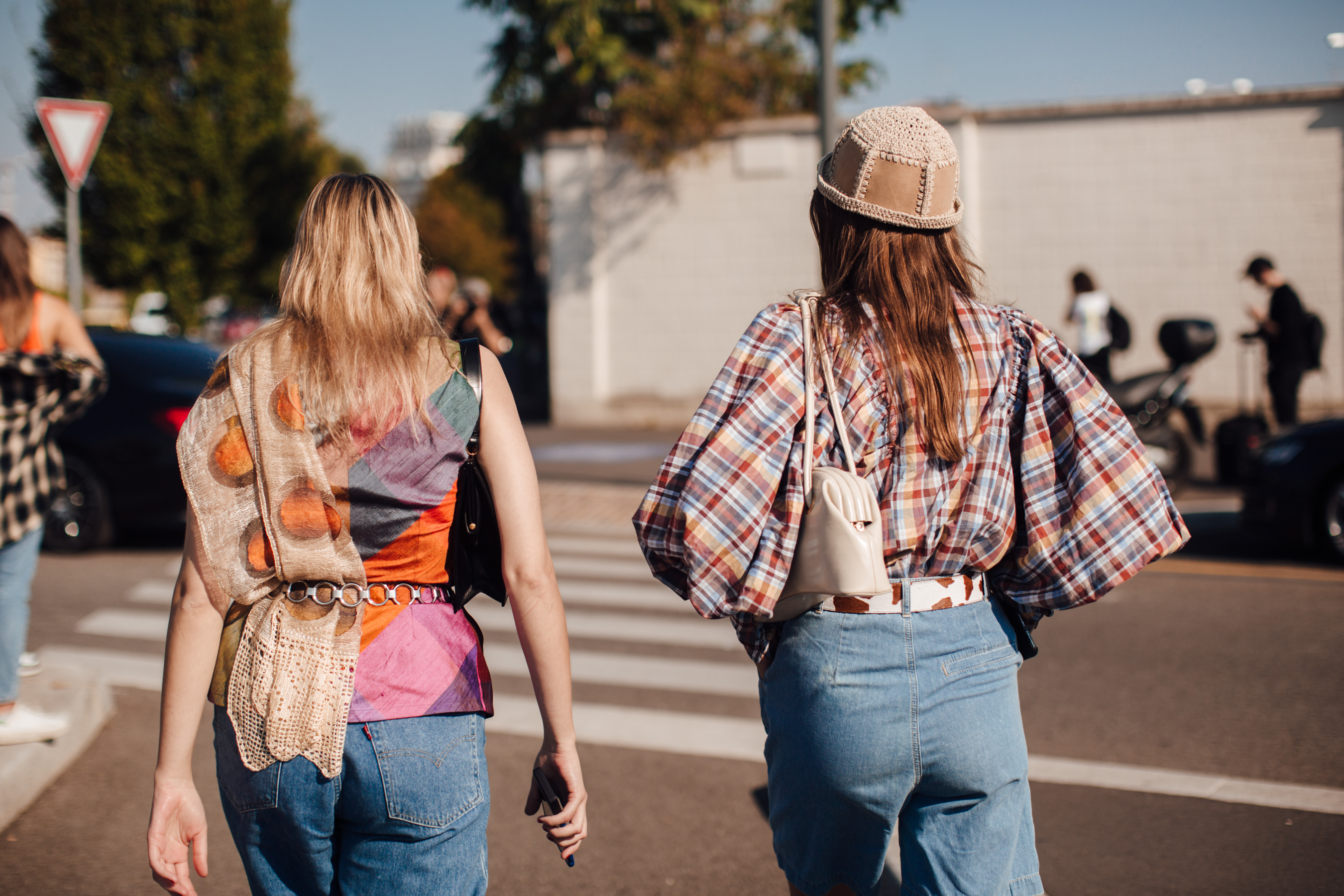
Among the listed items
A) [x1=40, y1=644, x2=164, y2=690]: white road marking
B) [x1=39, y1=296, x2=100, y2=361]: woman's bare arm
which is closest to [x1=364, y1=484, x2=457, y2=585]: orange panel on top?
[x1=39, y1=296, x2=100, y2=361]: woman's bare arm

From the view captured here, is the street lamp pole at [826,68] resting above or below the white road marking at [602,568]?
above

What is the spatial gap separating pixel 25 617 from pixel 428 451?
3.02 meters

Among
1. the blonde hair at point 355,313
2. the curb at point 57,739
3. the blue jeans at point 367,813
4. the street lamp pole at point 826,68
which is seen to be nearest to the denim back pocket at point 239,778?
the blue jeans at point 367,813

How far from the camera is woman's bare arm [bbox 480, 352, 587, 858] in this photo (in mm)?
1919

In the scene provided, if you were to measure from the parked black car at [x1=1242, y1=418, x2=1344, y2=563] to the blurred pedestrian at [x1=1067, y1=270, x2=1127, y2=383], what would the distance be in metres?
3.47

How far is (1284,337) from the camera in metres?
11.0

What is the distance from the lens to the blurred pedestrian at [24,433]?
4012 mm

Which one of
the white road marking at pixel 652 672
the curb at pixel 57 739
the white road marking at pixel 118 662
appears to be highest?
the curb at pixel 57 739

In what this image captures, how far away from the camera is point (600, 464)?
12328 millimetres

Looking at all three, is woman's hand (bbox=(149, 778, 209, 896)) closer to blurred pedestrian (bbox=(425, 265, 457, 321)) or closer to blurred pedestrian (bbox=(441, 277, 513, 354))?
blurred pedestrian (bbox=(425, 265, 457, 321))

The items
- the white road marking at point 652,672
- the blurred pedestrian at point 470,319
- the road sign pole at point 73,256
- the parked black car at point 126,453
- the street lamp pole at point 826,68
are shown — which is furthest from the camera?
the blurred pedestrian at point 470,319

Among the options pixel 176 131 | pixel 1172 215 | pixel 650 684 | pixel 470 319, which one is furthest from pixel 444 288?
pixel 176 131

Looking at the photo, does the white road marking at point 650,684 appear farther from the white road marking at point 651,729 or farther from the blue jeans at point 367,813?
the blue jeans at point 367,813

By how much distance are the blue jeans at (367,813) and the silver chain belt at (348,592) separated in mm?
190
